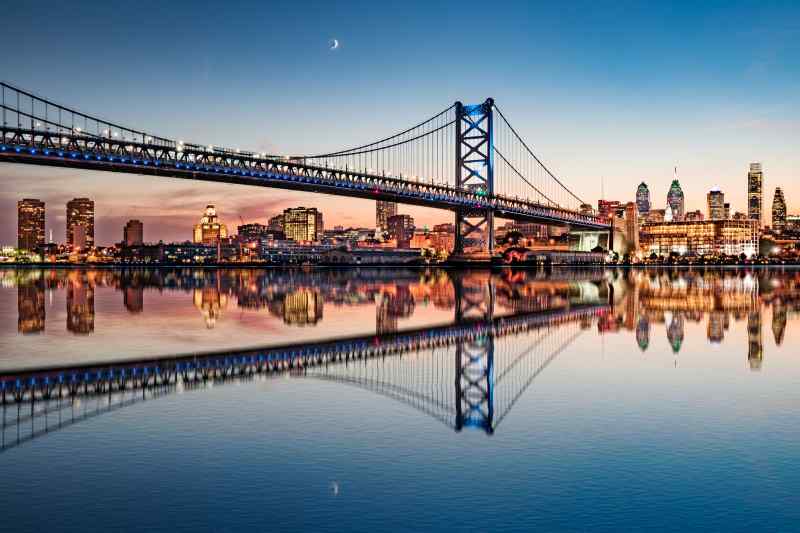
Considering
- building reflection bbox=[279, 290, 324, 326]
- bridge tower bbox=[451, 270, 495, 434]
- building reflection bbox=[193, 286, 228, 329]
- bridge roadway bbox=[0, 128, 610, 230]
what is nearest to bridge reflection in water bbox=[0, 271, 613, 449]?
bridge tower bbox=[451, 270, 495, 434]

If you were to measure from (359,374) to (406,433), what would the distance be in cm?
521

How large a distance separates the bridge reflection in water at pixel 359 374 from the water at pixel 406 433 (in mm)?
74

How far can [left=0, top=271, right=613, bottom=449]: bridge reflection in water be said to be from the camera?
38.1 ft

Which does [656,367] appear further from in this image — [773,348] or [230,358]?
[230,358]

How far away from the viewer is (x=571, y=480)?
26.2 ft

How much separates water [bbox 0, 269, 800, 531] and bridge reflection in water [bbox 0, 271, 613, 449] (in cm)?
7

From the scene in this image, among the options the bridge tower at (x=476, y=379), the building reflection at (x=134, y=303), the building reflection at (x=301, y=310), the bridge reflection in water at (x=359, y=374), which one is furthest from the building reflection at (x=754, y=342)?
the building reflection at (x=134, y=303)

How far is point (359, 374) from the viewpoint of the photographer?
1524 cm

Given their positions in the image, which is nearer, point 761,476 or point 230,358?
point 761,476

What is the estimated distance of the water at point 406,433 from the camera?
710cm

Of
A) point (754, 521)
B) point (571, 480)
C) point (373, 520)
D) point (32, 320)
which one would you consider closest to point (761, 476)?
point (754, 521)

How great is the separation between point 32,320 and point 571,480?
75.2 ft

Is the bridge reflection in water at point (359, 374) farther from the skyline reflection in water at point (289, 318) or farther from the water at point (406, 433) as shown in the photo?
the skyline reflection in water at point (289, 318)

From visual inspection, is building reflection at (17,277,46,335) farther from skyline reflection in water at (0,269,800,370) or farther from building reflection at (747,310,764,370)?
building reflection at (747,310,764,370)
